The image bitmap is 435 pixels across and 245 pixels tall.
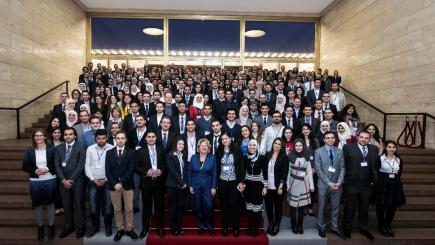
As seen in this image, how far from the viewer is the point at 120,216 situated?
4.53 meters

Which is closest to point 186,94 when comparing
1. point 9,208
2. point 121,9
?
point 9,208

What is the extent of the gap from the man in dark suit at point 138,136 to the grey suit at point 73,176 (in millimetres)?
752

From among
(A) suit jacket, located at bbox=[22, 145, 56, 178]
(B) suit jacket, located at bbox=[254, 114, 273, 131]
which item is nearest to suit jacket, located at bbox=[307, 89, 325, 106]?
(B) suit jacket, located at bbox=[254, 114, 273, 131]

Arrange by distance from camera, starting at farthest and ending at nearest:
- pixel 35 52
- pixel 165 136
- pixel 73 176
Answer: pixel 35 52 < pixel 165 136 < pixel 73 176

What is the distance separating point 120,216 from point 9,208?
2342 mm

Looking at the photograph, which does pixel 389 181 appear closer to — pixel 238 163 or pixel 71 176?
pixel 238 163

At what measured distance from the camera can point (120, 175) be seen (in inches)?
172

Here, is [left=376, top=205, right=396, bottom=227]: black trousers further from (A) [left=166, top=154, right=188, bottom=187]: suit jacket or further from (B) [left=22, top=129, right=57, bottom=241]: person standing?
(B) [left=22, top=129, right=57, bottom=241]: person standing

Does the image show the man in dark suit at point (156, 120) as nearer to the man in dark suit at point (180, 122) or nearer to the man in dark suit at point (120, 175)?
the man in dark suit at point (180, 122)

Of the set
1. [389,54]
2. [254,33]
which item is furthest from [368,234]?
[254,33]

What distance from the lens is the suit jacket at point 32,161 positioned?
432 centimetres

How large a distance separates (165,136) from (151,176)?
0.83 m

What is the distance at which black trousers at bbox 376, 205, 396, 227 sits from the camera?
484 cm

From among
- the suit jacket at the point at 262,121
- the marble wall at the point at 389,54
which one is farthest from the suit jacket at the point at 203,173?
the marble wall at the point at 389,54
